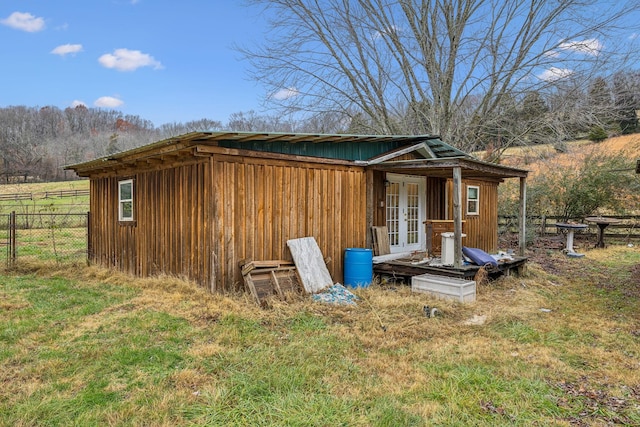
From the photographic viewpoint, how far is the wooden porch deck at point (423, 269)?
6715mm

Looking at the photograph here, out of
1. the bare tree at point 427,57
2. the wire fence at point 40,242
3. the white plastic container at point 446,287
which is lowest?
the white plastic container at point 446,287

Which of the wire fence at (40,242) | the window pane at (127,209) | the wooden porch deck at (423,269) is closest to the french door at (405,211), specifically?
the wooden porch deck at (423,269)

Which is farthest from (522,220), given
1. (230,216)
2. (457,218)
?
(230,216)

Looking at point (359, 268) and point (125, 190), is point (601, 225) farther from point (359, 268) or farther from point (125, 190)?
point (125, 190)

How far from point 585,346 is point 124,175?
8.25 m

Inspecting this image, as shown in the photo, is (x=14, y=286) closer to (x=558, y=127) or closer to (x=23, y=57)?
(x=558, y=127)

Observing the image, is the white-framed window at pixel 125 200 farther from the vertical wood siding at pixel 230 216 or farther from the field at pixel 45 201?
the field at pixel 45 201

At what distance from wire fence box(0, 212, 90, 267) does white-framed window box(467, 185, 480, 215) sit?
385 inches

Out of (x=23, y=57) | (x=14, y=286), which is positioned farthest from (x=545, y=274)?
(x=23, y=57)

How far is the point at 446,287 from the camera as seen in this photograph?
20.2ft

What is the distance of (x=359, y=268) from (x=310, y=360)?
3478 mm

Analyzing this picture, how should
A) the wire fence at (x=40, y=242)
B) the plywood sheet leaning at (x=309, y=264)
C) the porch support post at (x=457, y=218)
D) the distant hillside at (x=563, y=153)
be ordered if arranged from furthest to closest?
the distant hillside at (x=563, y=153) → the wire fence at (x=40, y=242) → the porch support post at (x=457, y=218) → the plywood sheet leaning at (x=309, y=264)

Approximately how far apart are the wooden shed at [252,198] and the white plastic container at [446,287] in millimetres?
701

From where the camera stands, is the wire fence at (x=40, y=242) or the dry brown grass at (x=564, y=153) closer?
the wire fence at (x=40, y=242)
